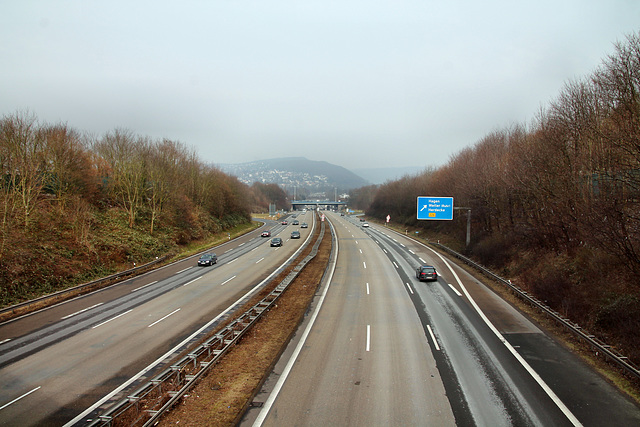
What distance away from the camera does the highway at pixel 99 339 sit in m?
11.6

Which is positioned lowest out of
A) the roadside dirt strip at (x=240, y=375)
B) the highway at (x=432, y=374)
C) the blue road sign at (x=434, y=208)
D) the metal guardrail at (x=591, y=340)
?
the roadside dirt strip at (x=240, y=375)

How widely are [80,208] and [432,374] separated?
126 ft

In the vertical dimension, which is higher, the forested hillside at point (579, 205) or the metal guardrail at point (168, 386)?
the forested hillside at point (579, 205)

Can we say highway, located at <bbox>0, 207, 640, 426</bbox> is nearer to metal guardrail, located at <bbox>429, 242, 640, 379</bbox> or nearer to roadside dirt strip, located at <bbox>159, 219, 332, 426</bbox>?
roadside dirt strip, located at <bbox>159, 219, 332, 426</bbox>

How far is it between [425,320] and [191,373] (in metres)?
11.8

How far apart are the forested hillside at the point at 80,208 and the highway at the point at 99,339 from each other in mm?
4414

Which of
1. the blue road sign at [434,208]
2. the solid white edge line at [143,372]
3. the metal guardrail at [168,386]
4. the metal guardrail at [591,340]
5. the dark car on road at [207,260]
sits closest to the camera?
the metal guardrail at [168,386]

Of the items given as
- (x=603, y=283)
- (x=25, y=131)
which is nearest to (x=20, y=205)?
(x=25, y=131)

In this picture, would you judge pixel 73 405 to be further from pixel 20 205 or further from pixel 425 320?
pixel 20 205

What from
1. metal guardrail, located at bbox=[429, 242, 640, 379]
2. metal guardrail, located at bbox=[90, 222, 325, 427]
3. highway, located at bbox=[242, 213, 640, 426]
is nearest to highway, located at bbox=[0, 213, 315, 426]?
metal guardrail, located at bbox=[90, 222, 325, 427]

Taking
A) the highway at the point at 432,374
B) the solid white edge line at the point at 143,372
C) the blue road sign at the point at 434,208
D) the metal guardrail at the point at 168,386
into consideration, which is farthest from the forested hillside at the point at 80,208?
the blue road sign at the point at 434,208

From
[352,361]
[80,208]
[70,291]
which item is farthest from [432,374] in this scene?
[80,208]

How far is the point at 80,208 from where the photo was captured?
123 feet

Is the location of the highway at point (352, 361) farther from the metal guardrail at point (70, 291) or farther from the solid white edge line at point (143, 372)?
the metal guardrail at point (70, 291)
